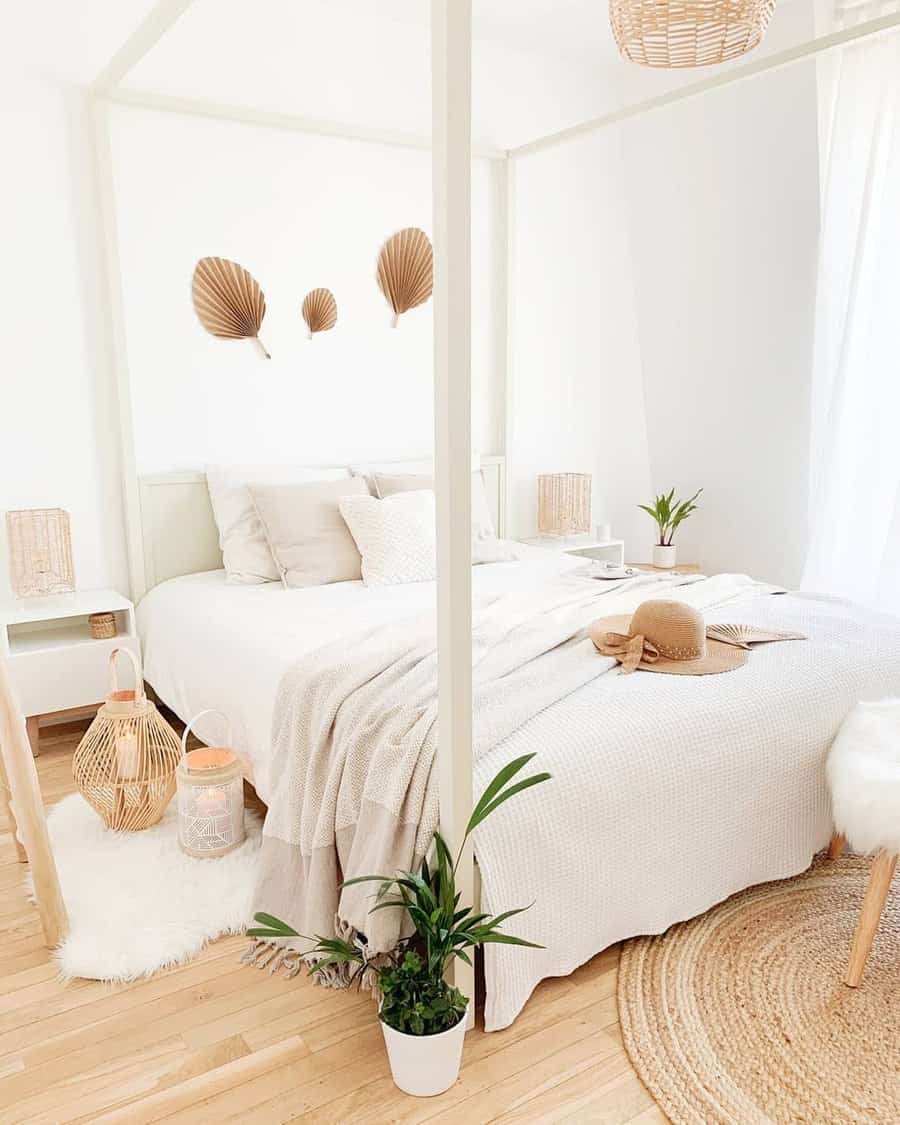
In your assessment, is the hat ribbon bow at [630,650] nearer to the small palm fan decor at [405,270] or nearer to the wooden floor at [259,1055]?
the wooden floor at [259,1055]

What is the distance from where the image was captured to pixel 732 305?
4.56 m

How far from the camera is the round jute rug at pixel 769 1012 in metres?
1.77

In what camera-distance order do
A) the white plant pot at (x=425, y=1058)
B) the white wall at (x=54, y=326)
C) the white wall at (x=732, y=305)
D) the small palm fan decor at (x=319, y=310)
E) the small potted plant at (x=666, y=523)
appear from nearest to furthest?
1. the white plant pot at (x=425, y=1058)
2. the white wall at (x=54, y=326)
3. the small palm fan decor at (x=319, y=310)
4. the white wall at (x=732, y=305)
5. the small potted plant at (x=666, y=523)

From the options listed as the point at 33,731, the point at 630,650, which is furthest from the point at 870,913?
the point at 33,731

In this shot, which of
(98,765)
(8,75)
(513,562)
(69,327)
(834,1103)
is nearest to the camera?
(834,1103)

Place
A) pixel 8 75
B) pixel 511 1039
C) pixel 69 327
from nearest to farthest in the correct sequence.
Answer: pixel 511 1039, pixel 8 75, pixel 69 327

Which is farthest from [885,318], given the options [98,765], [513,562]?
[98,765]

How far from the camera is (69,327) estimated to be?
3.50 metres

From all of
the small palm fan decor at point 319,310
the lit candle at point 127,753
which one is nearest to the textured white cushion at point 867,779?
the lit candle at point 127,753

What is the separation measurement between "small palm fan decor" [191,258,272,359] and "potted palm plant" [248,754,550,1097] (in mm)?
2533

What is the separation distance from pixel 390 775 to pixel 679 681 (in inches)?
30.8

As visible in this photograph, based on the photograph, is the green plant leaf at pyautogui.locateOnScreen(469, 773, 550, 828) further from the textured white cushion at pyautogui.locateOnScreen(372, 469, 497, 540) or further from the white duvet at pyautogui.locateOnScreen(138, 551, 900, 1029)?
the textured white cushion at pyautogui.locateOnScreen(372, 469, 497, 540)

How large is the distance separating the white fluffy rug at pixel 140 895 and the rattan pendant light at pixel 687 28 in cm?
244

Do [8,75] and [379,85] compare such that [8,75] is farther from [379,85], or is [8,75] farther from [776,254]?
[776,254]
